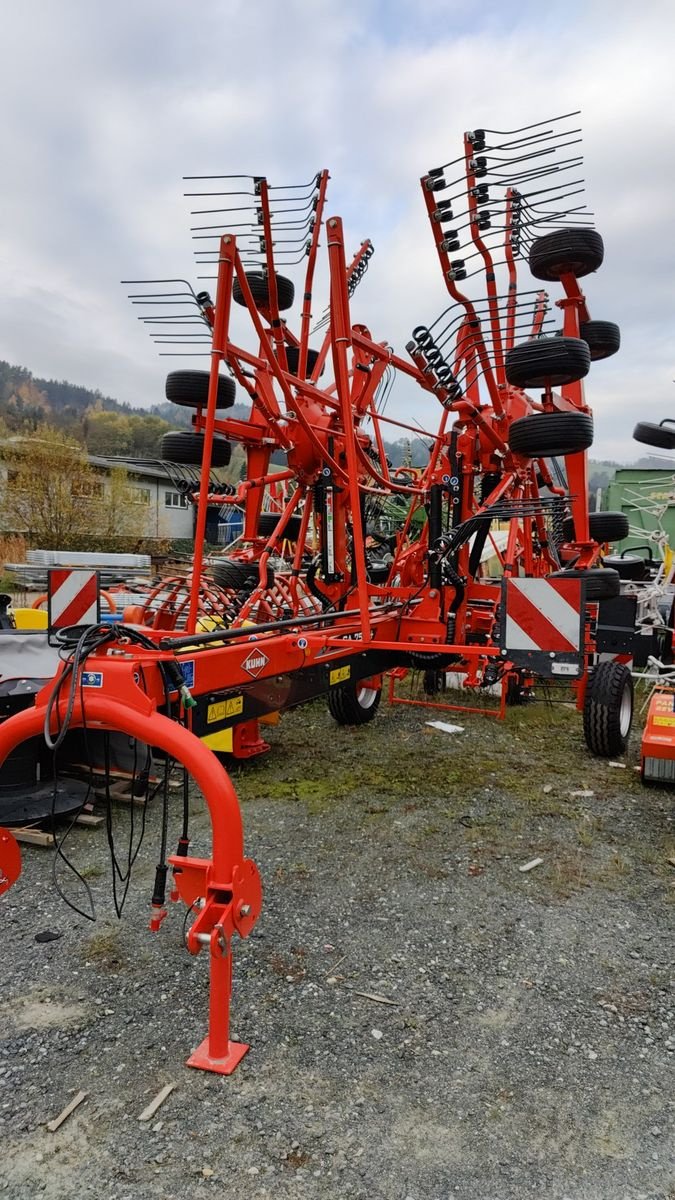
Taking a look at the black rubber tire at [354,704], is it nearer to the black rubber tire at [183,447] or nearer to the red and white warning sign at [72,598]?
the black rubber tire at [183,447]

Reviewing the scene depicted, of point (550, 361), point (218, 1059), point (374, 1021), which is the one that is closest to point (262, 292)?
point (550, 361)

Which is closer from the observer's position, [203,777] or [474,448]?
[203,777]

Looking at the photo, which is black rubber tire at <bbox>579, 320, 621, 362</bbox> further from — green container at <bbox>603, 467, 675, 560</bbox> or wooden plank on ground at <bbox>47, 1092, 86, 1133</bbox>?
green container at <bbox>603, 467, 675, 560</bbox>

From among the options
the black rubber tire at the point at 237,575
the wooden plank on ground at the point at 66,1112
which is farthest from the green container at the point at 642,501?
the wooden plank on ground at the point at 66,1112

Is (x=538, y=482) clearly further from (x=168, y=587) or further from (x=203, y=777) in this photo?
(x=203, y=777)

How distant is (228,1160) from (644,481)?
15826mm

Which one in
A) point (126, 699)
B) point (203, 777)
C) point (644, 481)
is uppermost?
point (644, 481)

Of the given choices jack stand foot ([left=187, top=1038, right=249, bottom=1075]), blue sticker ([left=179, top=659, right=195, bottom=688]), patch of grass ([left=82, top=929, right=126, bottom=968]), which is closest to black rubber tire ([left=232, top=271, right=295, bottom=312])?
blue sticker ([left=179, top=659, right=195, bottom=688])

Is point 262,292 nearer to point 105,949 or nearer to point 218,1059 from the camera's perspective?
point 105,949

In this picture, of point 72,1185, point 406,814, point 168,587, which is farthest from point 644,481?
point 72,1185

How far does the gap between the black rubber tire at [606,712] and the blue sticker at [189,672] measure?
3.98 metres

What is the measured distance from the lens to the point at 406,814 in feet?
16.1

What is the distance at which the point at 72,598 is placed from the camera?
12.4ft

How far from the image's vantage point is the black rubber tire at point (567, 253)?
241 inches
